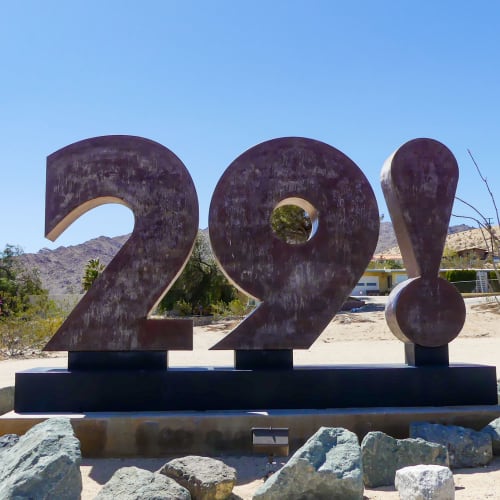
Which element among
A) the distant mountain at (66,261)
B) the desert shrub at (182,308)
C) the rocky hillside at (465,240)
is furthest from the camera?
the rocky hillside at (465,240)

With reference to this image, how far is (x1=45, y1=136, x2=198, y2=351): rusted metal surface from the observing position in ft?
23.3

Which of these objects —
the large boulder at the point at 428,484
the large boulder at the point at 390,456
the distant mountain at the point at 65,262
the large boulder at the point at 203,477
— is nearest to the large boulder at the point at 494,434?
the large boulder at the point at 390,456


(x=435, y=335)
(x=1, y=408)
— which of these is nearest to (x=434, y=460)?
(x=435, y=335)

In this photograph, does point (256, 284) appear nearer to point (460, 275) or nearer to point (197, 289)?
point (197, 289)

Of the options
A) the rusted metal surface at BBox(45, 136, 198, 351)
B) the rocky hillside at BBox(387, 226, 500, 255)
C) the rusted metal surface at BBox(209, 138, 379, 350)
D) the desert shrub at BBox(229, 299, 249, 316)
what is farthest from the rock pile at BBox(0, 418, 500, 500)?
the rocky hillside at BBox(387, 226, 500, 255)

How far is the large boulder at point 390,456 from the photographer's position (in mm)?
5637

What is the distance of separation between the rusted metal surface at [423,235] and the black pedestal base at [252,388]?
0.52 metres

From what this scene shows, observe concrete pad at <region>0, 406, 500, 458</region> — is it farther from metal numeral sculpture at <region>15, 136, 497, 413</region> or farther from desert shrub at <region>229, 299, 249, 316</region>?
desert shrub at <region>229, 299, 249, 316</region>

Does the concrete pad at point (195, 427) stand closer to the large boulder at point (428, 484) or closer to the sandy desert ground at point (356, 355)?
the sandy desert ground at point (356, 355)

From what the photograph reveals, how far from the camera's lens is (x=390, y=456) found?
5723 mm

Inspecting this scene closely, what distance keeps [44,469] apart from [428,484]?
2.85 m

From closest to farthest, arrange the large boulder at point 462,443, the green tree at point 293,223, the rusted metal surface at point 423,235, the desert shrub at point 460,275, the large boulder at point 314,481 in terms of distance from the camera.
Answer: the large boulder at point 314,481 < the large boulder at point 462,443 < the rusted metal surface at point 423,235 < the green tree at point 293,223 < the desert shrub at point 460,275

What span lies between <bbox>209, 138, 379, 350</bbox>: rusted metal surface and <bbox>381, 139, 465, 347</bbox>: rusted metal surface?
40 cm

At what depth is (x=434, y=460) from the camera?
226 inches
